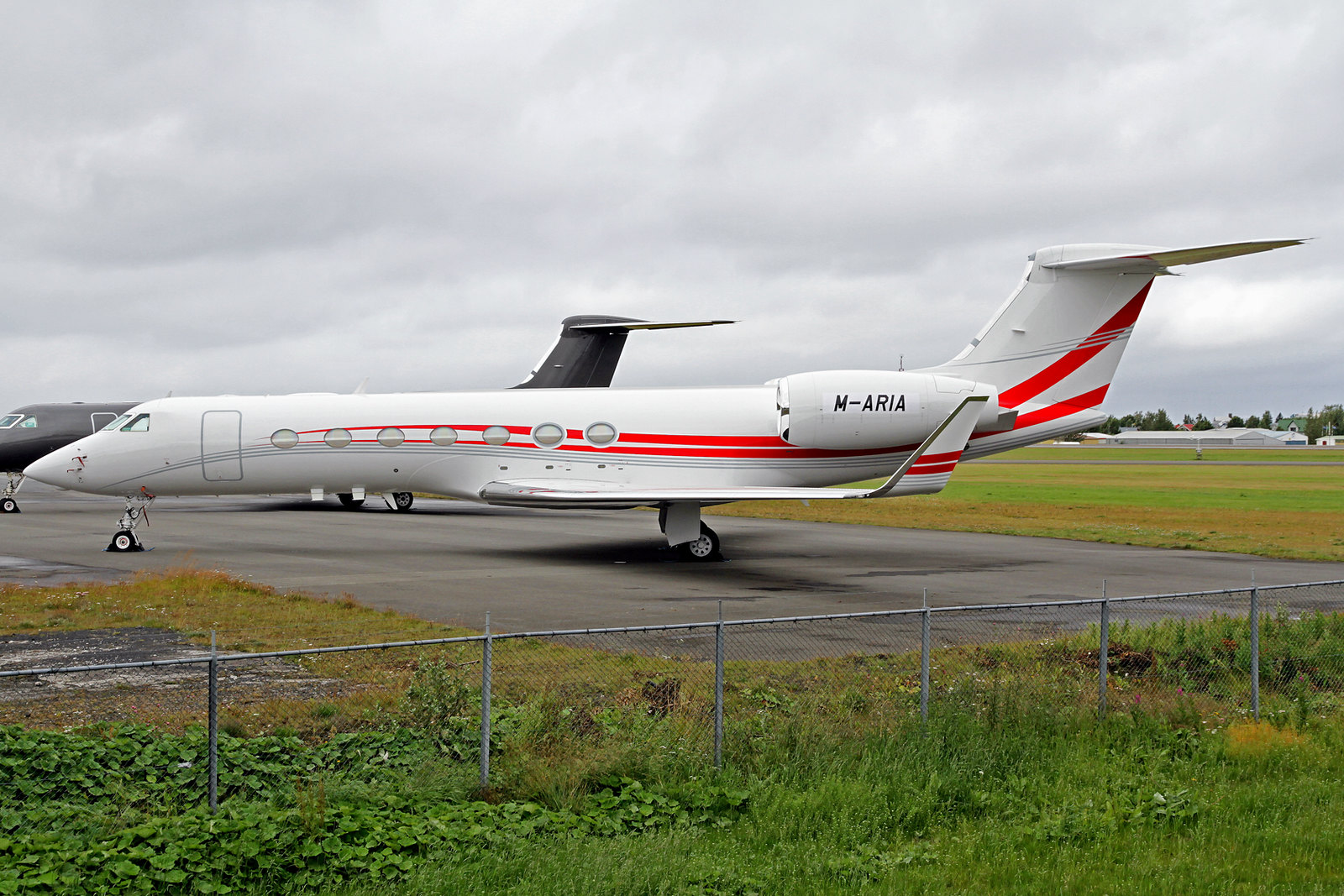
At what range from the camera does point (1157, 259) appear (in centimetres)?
2119

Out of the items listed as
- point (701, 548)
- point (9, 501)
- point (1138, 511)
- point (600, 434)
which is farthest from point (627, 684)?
point (1138, 511)

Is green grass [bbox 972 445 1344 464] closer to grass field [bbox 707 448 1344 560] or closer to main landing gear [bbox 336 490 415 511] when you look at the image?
grass field [bbox 707 448 1344 560]

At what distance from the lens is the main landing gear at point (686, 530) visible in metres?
21.8

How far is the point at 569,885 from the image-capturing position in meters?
6.48

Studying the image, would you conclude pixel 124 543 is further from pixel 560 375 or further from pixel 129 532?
pixel 560 375

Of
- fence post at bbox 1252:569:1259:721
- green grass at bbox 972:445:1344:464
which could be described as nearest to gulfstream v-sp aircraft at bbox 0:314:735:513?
fence post at bbox 1252:569:1259:721

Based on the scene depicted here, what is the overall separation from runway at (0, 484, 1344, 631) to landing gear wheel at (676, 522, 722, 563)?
304 millimetres

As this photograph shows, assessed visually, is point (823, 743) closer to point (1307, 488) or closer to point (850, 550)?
point (850, 550)

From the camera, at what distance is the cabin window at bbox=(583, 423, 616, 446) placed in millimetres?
22359

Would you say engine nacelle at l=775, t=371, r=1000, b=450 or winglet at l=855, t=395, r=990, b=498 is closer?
winglet at l=855, t=395, r=990, b=498

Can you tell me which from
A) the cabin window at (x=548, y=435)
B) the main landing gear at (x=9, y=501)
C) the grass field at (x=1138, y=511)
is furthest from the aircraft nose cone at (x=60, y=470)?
the grass field at (x=1138, y=511)

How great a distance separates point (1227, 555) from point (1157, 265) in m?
7.49

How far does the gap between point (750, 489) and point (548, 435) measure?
4.43 meters

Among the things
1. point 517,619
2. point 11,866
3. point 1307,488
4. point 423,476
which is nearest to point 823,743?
point 11,866
